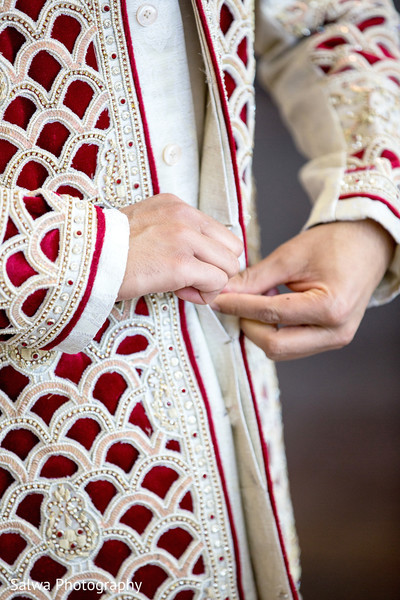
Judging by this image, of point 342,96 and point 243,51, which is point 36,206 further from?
point 342,96

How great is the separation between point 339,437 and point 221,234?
1.73 metres

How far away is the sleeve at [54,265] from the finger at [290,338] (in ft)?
0.71

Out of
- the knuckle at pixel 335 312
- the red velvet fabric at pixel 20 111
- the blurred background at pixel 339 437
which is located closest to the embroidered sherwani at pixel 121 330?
the red velvet fabric at pixel 20 111

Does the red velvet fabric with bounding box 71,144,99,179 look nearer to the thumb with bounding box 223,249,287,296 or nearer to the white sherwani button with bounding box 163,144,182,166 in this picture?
the white sherwani button with bounding box 163,144,182,166

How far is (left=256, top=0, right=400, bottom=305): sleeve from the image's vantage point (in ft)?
2.43

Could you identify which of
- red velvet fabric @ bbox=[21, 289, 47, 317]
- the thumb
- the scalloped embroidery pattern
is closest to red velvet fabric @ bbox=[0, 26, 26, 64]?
the scalloped embroidery pattern

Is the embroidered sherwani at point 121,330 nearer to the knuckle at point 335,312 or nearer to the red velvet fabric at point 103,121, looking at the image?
the red velvet fabric at point 103,121

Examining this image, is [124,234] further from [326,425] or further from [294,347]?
[326,425]

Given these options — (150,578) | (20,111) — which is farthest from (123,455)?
(20,111)

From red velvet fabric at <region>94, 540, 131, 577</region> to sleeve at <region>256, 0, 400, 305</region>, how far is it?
0.43 meters

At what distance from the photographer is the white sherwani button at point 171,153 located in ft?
2.04

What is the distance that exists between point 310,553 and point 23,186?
1.49 m

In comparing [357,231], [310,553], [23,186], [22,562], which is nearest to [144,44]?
[23,186]

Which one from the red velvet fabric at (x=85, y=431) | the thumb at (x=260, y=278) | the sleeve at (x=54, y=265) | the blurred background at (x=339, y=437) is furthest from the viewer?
the blurred background at (x=339, y=437)
